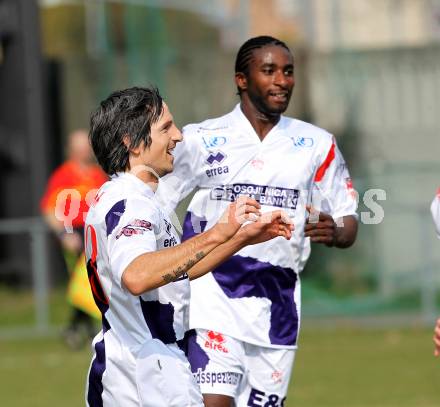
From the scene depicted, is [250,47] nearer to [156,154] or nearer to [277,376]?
[277,376]

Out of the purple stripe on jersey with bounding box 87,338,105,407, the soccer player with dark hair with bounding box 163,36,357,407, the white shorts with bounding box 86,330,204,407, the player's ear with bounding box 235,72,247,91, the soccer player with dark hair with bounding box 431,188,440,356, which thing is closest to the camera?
the white shorts with bounding box 86,330,204,407

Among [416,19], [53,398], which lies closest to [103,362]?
[53,398]

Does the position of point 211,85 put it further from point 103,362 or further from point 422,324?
point 103,362

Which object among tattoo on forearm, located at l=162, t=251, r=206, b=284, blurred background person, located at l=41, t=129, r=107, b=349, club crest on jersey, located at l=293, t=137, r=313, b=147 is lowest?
blurred background person, located at l=41, t=129, r=107, b=349

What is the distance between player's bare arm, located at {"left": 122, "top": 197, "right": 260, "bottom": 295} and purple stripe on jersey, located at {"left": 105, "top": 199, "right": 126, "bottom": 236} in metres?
0.22

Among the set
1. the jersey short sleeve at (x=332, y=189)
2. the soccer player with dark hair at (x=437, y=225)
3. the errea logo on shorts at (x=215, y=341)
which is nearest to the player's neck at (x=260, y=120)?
the jersey short sleeve at (x=332, y=189)

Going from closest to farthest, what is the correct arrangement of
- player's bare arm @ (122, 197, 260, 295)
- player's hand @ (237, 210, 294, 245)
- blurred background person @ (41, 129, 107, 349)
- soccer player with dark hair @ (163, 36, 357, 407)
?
player's bare arm @ (122, 197, 260, 295), player's hand @ (237, 210, 294, 245), soccer player with dark hair @ (163, 36, 357, 407), blurred background person @ (41, 129, 107, 349)

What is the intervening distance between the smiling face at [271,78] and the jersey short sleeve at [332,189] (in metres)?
0.36

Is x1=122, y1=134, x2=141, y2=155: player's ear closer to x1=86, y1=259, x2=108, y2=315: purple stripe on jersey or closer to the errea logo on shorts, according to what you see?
x1=86, y1=259, x2=108, y2=315: purple stripe on jersey

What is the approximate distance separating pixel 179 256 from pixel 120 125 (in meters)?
0.60

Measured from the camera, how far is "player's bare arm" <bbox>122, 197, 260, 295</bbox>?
4.93 metres

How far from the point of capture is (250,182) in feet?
23.1

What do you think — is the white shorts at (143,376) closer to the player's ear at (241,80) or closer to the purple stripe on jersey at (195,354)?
the purple stripe on jersey at (195,354)

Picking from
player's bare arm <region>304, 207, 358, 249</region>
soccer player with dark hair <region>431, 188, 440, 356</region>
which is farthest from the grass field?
soccer player with dark hair <region>431, 188, 440, 356</region>
